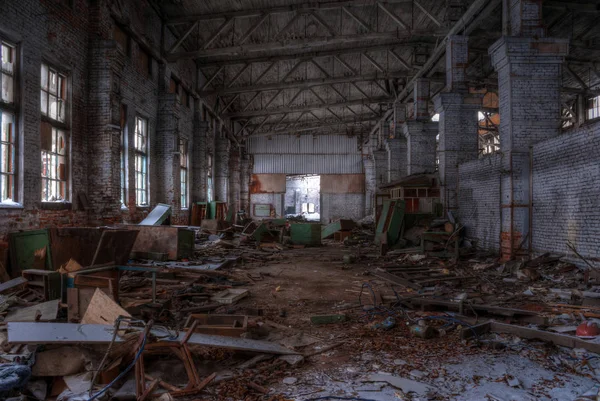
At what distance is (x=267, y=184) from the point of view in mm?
32250

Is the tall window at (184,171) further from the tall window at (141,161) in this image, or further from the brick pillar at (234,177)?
the brick pillar at (234,177)

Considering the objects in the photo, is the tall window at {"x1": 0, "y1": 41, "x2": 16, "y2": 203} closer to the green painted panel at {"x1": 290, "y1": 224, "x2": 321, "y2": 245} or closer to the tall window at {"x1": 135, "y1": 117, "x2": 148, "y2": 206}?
the tall window at {"x1": 135, "y1": 117, "x2": 148, "y2": 206}

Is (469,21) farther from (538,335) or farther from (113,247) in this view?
(113,247)

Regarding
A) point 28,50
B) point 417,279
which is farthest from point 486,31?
point 28,50

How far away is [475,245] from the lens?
12352 mm

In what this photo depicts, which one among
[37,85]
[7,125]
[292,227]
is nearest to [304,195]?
[292,227]

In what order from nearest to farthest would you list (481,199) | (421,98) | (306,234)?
(481,199)
(306,234)
(421,98)

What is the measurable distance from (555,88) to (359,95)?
1582 centimetres

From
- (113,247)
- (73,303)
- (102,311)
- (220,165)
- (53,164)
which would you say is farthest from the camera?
(220,165)

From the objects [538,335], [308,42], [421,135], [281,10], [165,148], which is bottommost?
[538,335]

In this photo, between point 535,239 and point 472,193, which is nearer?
point 535,239

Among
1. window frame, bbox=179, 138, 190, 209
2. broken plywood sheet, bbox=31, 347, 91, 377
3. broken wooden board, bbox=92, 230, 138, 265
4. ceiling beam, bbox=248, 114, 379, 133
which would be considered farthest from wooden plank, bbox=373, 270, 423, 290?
ceiling beam, bbox=248, 114, 379, 133

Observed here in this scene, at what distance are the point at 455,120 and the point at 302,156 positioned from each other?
1911 cm

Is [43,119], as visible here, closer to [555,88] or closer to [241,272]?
[241,272]
